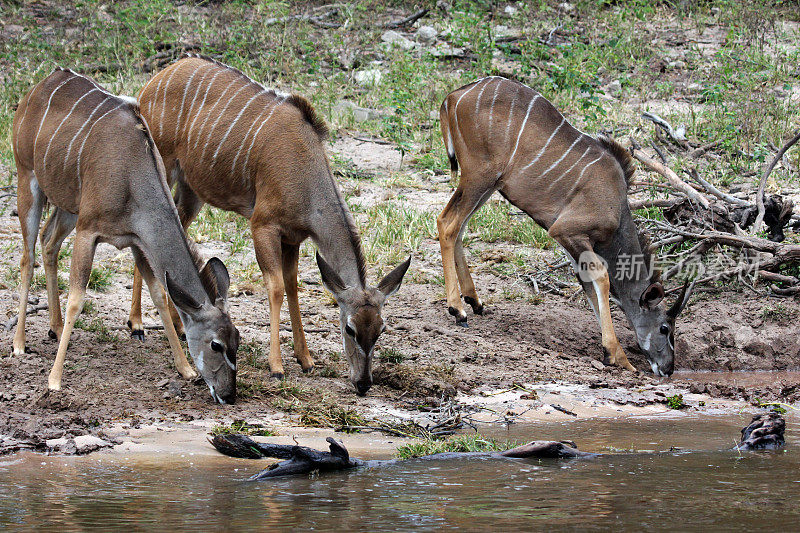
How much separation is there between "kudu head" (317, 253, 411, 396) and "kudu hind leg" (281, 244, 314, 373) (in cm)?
50

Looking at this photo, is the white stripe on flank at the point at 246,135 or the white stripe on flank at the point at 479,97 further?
the white stripe on flank at the point at 479,97

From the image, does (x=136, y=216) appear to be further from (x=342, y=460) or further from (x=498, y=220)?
(x=498, y=220)

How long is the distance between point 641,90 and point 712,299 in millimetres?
4941

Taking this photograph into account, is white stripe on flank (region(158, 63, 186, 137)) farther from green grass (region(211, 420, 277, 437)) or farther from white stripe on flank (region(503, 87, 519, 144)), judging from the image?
green grass (region(211, 420, 277, 437))

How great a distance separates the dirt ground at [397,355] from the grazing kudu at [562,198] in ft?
1.21

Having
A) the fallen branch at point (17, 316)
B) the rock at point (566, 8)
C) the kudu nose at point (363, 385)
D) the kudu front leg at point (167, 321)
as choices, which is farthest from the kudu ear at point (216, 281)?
the rock at point (566, 8)

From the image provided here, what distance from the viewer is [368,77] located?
13.3 m

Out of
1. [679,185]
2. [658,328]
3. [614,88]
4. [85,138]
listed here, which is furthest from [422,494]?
[614,88]

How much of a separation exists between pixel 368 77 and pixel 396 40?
1.46 m

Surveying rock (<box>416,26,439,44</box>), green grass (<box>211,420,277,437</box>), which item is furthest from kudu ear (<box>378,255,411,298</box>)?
rock (<box>416,26,439,44</box>)

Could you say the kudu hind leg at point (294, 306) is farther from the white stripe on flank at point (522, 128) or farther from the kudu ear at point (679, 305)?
the kudu ear at point (679, 305)

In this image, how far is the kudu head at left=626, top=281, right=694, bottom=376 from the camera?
8055 millimetres

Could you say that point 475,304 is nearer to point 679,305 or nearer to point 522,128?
point 522,128

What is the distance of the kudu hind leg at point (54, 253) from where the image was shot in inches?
274
